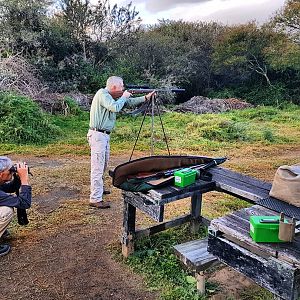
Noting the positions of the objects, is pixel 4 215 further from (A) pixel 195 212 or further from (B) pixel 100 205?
(A) pixel 195 212

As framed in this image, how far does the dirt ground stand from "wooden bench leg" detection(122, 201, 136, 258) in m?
0.16

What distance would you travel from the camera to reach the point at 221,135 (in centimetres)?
1030

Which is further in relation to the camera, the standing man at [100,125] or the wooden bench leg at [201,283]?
the standing man at [100,125]

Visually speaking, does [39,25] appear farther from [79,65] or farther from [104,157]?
[104,157]

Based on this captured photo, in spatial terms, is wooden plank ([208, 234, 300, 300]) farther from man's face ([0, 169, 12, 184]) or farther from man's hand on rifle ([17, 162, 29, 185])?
man's face ([0, 169, 12, 184])

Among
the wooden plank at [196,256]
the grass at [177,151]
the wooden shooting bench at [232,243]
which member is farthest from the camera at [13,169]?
the wooden plank at [196,256]

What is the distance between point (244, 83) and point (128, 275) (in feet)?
62.4

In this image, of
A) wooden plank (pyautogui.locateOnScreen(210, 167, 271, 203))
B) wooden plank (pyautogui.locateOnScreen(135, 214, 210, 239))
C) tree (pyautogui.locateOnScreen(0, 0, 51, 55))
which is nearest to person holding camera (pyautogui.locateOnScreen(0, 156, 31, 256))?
wooden plank (pyautogui.locateOnScreen(135, 214, 210, 239))

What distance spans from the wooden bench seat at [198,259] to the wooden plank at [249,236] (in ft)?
1.95

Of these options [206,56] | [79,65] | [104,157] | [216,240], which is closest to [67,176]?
[104,157]

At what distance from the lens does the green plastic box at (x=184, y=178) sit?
133 inches

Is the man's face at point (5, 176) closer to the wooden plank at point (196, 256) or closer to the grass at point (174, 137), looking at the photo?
the wooden plank at point (196, 256)

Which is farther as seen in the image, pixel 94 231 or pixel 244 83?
pixel 244 83

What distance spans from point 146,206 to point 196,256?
61 centimetres
